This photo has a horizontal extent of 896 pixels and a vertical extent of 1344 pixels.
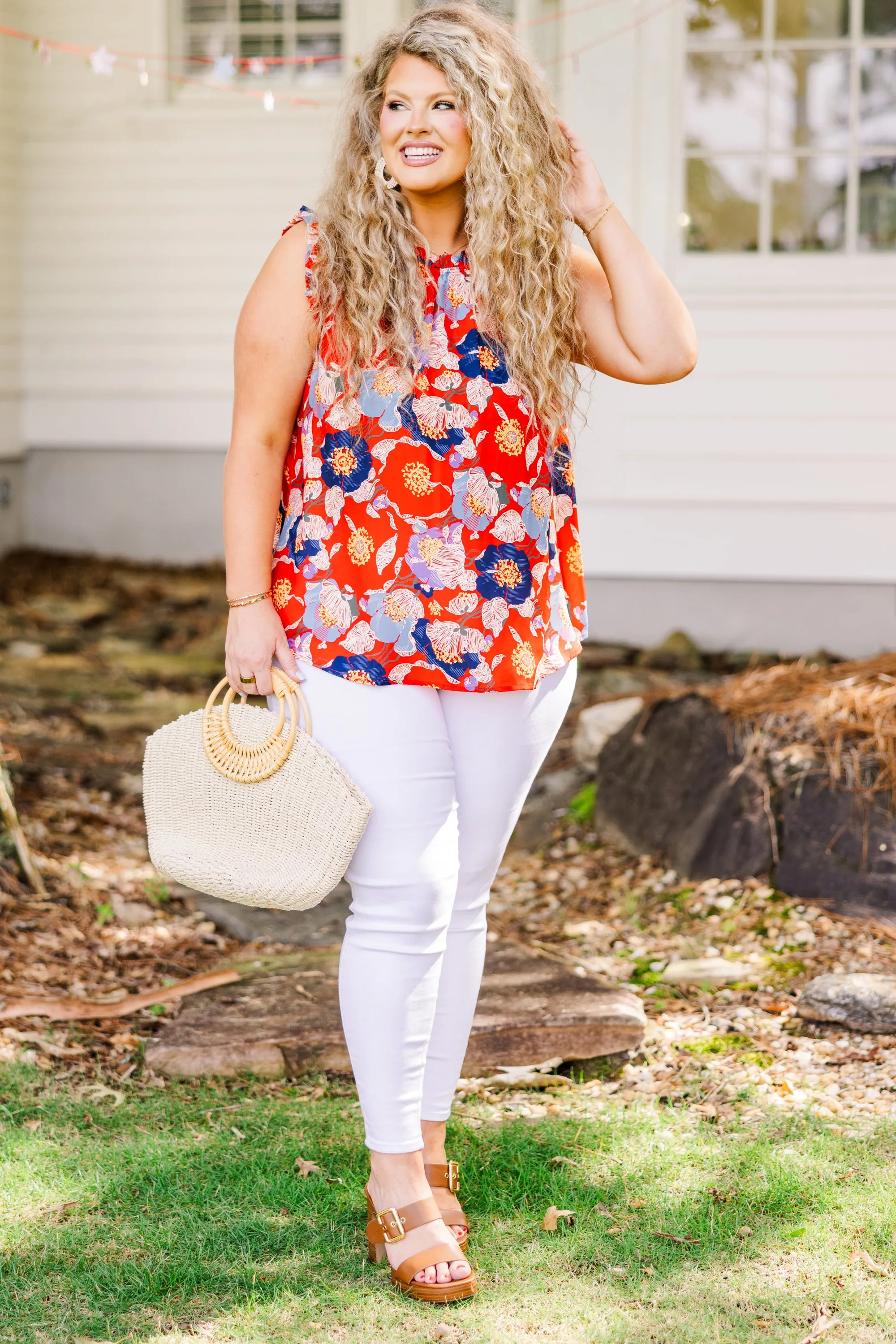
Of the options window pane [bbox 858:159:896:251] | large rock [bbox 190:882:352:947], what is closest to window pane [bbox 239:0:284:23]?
window pane [bbox 858:159:896:251]

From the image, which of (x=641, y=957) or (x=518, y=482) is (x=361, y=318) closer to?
(x=518, y=482)

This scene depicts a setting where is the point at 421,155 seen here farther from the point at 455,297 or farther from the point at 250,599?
the point at 250,599

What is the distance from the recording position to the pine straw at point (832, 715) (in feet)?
11.5

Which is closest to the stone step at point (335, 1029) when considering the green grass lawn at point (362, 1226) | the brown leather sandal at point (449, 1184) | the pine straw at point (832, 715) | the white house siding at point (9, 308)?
the green grass lawn at point (362, 1226)

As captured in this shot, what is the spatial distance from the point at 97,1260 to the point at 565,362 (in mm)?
1518

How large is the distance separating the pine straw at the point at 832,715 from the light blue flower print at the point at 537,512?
5.76ft

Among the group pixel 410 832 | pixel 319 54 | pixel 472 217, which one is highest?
pixel 319 54

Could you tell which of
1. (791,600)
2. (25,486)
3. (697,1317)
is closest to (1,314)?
(25,486)

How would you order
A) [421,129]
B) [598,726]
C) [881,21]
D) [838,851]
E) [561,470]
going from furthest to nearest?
[881,21]
[598,726]
[838,851]
[561,470]
[421,129]

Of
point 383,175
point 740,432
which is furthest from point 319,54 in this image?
point 383,175

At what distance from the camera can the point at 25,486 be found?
755cm

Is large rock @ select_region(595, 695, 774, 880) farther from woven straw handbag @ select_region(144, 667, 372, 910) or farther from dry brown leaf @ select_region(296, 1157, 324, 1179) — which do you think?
woven straw handbag @ select_region(144, 667, 372, 910)

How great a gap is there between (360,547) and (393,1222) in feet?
3.26

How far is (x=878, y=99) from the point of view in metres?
5.62
